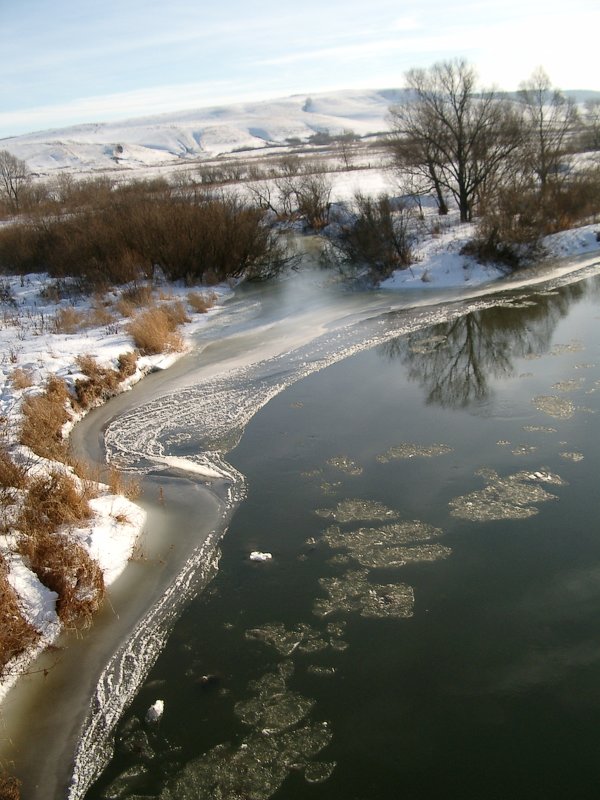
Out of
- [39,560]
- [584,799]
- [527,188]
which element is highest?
[527,188]

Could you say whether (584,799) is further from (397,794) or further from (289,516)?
(289,516)

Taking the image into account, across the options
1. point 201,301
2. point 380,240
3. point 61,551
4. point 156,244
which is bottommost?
point 61,551

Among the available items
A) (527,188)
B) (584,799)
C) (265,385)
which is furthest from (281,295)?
(584,799)

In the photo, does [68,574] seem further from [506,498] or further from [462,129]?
[462,129]

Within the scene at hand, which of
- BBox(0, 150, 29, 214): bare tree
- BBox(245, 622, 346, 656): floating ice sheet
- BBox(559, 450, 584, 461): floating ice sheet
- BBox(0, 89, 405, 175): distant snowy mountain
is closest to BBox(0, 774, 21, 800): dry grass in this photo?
BBox(245, 622, 346, 656): floating ice sheet

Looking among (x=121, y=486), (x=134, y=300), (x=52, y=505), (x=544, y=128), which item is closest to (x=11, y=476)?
(x=52, y=505)

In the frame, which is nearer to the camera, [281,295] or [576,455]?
[576,455]
